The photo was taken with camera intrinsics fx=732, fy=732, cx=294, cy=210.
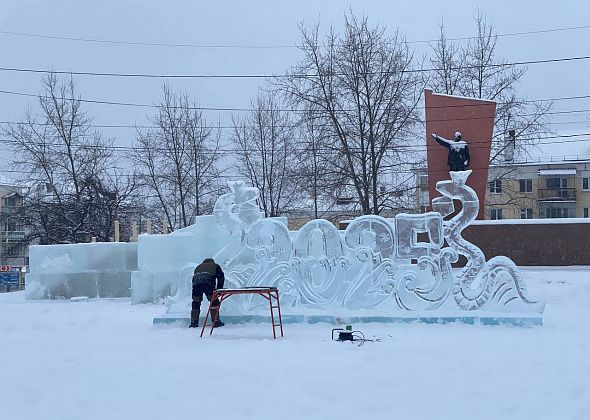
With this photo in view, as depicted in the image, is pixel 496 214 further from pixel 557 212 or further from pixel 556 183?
pixel 557 212

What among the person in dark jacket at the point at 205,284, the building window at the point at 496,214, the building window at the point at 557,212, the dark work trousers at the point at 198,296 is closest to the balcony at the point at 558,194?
the building window at the point at 557,212

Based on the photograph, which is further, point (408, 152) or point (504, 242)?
point (408, 152)

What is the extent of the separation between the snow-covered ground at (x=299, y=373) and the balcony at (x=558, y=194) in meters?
51.8

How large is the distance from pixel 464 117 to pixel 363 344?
17.5m

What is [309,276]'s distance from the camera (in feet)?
48.5

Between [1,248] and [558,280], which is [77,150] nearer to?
[558,280]

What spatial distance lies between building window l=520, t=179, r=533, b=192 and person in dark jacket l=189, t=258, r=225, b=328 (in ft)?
176

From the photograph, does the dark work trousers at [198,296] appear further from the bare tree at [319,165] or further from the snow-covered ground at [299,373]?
the bare tree at [319,165]

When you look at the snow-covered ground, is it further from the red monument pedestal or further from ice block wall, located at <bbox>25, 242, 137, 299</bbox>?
the red monument pedestal

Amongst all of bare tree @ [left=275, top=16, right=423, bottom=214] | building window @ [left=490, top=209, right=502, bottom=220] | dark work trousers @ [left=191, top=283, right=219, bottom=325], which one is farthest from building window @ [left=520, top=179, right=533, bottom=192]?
dark work trousers @ [left=191, top=283, right=219, bottom=325]

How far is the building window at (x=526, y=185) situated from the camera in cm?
6356

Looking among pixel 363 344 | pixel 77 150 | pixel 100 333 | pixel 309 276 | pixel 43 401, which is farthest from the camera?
pixel 77 150

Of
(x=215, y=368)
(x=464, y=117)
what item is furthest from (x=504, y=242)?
(x=215, y=368)

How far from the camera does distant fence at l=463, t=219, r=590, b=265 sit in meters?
27.3
